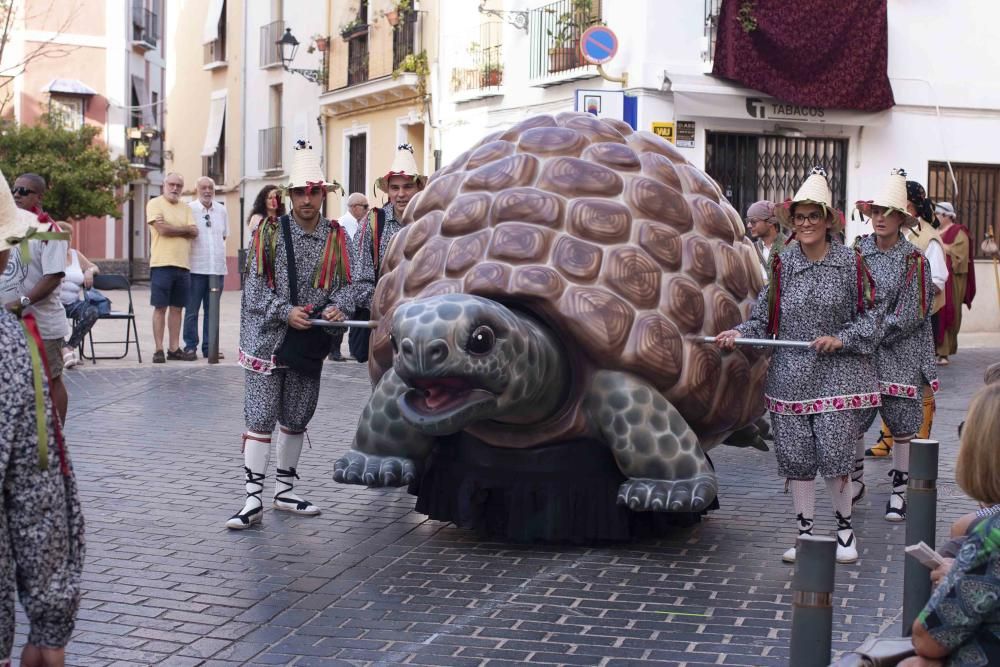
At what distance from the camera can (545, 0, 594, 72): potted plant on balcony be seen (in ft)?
71.8

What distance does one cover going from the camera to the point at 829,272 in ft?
23.4

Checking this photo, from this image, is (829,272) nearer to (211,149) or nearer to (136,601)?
(136,601)

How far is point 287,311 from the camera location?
25.4ft

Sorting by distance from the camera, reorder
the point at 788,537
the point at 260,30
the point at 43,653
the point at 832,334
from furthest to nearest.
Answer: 1. the point at 260,30
2. the point at 788,537
3. the point at 832,334
4. the point at 43,653

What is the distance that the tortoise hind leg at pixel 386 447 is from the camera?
7.36 meters

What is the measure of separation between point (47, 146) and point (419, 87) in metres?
13.1

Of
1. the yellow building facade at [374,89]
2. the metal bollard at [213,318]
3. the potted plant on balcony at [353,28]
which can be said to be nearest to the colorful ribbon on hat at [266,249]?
the metal bollard at [213,318]

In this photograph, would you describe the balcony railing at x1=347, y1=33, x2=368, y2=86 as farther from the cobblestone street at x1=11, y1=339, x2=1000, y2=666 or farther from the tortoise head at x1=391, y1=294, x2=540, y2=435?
the tortoise head at x1=391, y1=294, x2=540, y2=435

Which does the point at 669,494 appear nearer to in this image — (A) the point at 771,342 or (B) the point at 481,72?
(A) the point at 771,342

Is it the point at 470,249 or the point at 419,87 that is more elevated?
the point at 419,87

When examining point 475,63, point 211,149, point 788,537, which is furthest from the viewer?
point 211,149

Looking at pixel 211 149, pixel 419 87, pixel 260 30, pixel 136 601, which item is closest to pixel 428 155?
pixel 419 87

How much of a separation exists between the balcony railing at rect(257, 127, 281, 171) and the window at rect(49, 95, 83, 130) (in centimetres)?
767

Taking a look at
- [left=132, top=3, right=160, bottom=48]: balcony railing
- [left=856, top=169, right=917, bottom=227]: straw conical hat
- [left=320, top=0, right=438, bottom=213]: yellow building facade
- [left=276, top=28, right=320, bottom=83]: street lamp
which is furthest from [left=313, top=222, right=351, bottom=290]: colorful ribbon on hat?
[left=132, top=3, right=160, bottom=48]: balcony railing
